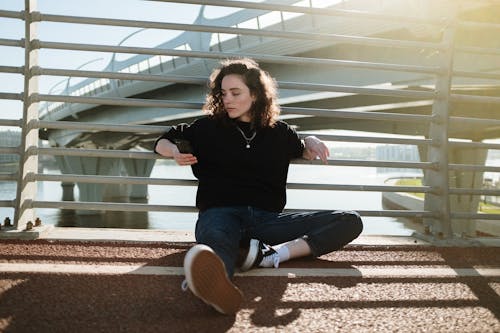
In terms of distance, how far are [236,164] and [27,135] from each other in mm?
1498

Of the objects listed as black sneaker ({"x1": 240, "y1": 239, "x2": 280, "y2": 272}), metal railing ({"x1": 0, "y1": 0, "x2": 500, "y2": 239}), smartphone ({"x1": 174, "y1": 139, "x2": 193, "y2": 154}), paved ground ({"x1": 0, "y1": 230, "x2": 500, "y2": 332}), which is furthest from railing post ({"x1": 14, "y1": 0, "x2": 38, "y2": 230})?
black sneaker ({"x1": 240, "y1": 239, "x2": 280, "y2": 272})

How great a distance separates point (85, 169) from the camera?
121ft

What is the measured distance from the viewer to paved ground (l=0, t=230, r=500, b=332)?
165 centimetres

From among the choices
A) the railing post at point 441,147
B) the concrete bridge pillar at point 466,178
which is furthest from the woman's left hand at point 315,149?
the concrete bridge pillar at point 466,178

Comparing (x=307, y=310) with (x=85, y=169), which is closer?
(x=307, y=310)

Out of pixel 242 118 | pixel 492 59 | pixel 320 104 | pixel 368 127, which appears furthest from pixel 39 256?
pixel 368 127

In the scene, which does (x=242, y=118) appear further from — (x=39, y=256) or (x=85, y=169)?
(x=85, y=169)

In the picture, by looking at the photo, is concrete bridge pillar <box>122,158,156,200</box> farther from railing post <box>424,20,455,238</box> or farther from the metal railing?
railing post <box>424,20,455,238</box>

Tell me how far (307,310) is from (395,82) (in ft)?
41.1

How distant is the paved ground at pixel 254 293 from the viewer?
1.65m

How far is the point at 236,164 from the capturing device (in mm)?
2885

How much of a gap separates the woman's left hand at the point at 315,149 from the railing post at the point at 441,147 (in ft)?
3.23

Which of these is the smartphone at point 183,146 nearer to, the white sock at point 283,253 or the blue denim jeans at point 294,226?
the blue denim jeans at point 294,226

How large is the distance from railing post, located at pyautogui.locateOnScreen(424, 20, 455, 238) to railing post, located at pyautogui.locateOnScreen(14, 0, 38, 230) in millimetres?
2969
